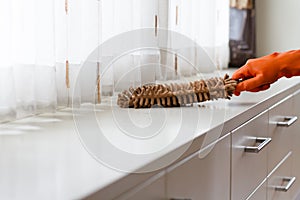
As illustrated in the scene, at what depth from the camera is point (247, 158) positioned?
1.46 m

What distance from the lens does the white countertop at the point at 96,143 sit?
737 millimetres

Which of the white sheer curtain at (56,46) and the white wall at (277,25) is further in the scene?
the white wall at (277,25)

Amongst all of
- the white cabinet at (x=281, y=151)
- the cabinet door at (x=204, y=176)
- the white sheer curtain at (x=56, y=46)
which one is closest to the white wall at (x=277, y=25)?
the white cabinet at (x=281, y=151)

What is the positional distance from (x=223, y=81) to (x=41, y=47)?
Answer: 1.73 ft

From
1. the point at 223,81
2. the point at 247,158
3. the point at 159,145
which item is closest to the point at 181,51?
the point at 223,81

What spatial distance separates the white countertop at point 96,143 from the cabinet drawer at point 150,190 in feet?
0.07

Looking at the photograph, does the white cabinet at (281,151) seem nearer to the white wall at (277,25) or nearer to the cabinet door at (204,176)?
the cabinet door at (204,176)

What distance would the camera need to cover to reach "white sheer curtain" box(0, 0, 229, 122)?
3.95 ft

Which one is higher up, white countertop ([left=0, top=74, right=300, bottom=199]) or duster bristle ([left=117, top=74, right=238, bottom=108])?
duster bristle ([left=117, top=74, right=238, bottom=108])

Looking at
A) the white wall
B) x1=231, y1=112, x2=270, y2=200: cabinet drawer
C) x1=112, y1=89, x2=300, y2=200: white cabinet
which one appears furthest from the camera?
the white wall

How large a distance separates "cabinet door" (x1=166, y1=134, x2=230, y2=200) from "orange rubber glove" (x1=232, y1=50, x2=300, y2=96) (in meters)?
0.29

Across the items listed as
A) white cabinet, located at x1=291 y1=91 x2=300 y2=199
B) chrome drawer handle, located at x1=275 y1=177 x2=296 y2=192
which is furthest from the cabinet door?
white cabinet, located at x1=291 y1=91 x2=300 y2=199

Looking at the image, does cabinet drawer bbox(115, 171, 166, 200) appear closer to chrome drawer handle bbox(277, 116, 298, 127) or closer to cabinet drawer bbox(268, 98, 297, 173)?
cabinet drawer bbox(268, 98, 297, 173)

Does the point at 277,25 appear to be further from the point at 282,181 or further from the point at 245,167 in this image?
the point at 245,167
